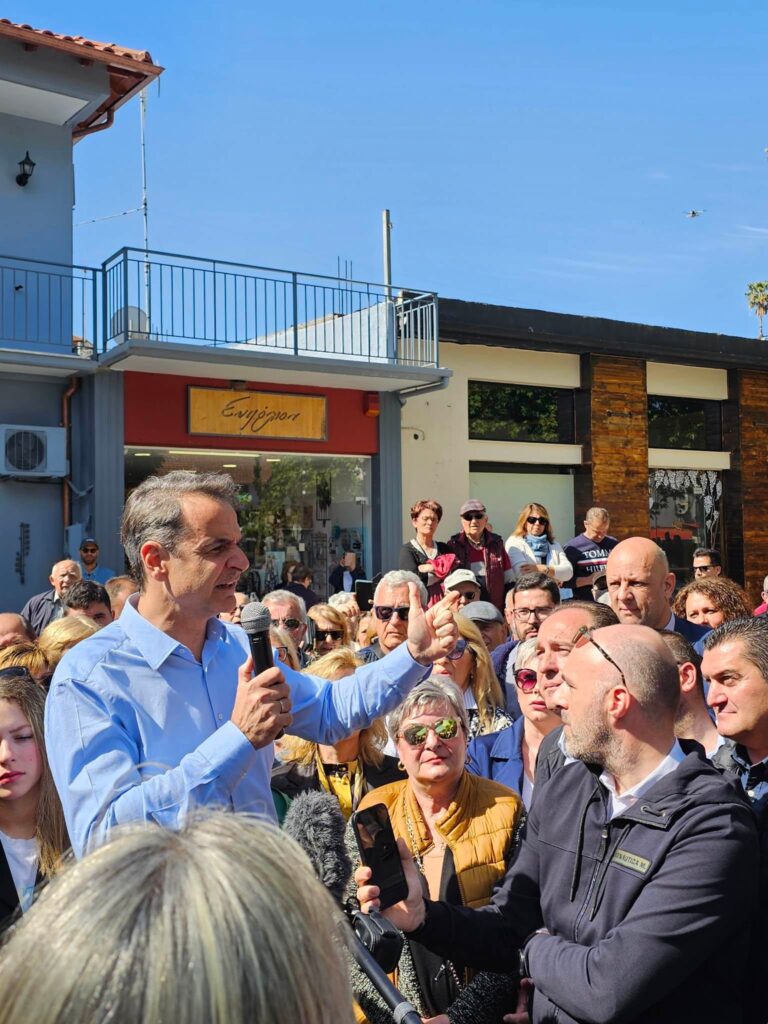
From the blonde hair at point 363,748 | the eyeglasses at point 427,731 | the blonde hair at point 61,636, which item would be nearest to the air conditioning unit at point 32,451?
the blonde hair at point 61,636

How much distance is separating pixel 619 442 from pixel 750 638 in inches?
593

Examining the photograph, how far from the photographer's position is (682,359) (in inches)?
756

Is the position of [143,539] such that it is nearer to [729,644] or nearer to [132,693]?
[132,693]

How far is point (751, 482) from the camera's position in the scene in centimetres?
2000

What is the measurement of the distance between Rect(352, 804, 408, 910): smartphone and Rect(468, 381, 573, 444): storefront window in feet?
47.2

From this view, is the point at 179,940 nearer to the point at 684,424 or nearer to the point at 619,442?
the point at 619,442

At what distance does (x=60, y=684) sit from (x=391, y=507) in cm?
1355

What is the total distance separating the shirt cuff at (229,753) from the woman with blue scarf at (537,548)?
27.2ft

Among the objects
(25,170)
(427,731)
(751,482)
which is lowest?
(427,731)

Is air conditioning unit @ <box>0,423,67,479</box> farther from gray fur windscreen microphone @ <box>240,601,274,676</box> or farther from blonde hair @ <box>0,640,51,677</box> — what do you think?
gray fur windscreen microphone @ <box>240,601,274,676</box>

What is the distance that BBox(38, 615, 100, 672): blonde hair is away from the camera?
538cm

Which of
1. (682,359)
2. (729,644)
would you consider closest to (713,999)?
(729,644)

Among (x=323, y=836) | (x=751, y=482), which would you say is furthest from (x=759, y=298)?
(x=323, y=836)

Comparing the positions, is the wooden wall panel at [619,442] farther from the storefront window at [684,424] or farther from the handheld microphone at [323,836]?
the handheld microphone at [323,836]
